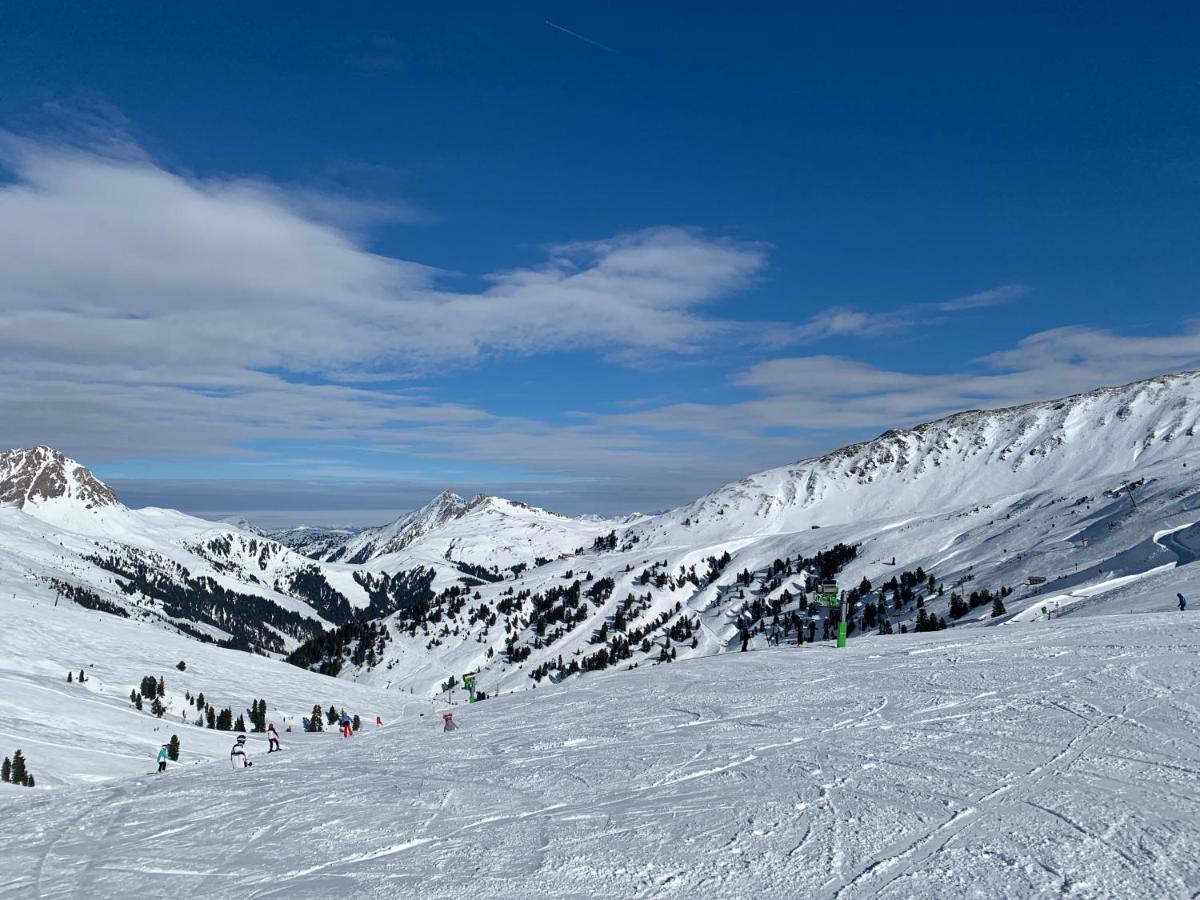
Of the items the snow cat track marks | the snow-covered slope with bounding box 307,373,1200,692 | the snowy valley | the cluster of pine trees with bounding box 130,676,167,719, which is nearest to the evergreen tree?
the snowy valley

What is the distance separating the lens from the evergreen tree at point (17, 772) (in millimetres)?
25736

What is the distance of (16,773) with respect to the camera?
25.9m

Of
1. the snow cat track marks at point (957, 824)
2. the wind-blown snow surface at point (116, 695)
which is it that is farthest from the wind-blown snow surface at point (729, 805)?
the wind-blown snow surface at point (116, 695)

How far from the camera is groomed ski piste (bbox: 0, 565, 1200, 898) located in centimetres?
835

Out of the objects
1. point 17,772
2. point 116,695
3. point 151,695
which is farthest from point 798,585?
point 17,772

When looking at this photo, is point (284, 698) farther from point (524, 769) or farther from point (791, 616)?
point (791, 616)

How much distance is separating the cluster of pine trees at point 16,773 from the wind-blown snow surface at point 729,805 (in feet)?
25.0

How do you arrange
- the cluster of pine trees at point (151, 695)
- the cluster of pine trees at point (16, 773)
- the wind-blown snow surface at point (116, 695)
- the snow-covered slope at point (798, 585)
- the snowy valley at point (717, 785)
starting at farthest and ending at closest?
the snow-covered slope at point (798, 585)
the cluster of pine trees at point (151, 695)
the wind-blown snow surface at point (116, 695)
the cluster of pine trees at point (16, 773)
the snowy valley at point (717, 785)

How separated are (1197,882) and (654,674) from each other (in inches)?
904

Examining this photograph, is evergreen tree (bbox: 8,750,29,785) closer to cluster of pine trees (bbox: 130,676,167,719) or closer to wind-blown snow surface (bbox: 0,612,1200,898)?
wind-blown snow surface (bbox: 0,612,1200,898)

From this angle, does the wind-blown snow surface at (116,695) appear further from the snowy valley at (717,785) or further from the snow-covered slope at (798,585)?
the snow-covered slope at (798,585)

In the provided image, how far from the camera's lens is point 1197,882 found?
7.16 meters

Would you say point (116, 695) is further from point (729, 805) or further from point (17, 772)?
point (729, 805)

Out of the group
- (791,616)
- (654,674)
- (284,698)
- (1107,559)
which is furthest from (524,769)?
(791,616)
